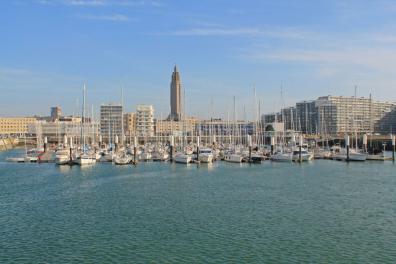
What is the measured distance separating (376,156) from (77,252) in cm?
6772

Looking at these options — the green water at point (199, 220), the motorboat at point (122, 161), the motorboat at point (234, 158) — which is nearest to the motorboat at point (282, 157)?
the motorboat at point (234, 158)

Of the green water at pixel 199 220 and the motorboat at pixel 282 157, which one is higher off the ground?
the motorboat at pixel 282 157

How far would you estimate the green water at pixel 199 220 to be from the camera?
22516 millimetres

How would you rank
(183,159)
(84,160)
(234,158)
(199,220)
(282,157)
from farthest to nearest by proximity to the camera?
(282,157) → (234,158) → (183,159) → (84,160) → (199,220)

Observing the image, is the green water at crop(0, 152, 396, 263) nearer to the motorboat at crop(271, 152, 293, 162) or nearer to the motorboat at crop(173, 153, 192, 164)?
the motorboat at crop(173, 153, 192, 164)

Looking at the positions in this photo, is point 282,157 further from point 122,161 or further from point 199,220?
point 199,220

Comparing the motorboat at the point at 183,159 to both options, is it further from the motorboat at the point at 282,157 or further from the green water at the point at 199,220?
the green water at the point at 199,220

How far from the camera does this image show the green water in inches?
886

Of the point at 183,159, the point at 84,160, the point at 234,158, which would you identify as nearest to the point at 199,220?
the point at 183,159

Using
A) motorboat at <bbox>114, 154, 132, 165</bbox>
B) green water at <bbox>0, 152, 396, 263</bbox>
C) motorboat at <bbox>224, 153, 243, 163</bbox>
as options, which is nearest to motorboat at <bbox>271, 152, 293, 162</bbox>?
motorboat at <bbox>224, 153, 243, 163</bbox>

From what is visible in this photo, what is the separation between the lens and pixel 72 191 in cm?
4341

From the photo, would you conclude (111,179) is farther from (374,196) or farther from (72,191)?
(374,196)

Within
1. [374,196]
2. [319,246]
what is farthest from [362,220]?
[374,196]

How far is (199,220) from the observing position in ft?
97.5
